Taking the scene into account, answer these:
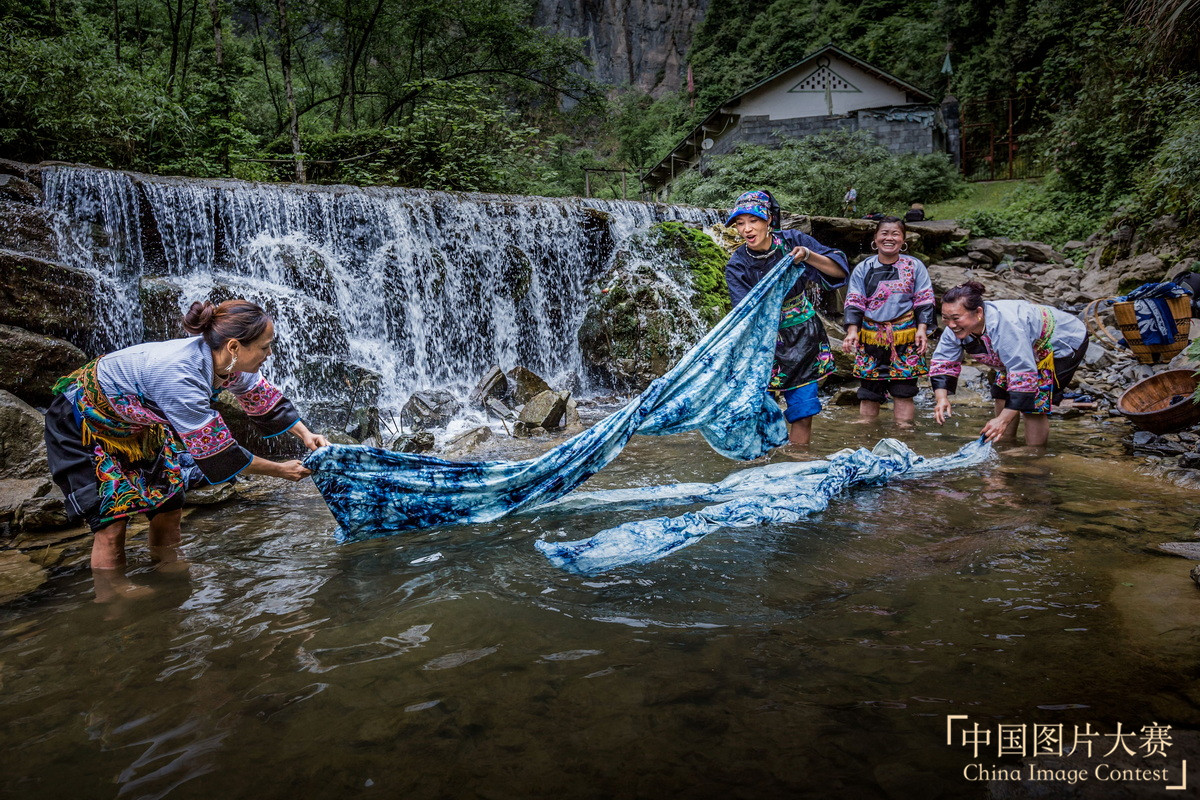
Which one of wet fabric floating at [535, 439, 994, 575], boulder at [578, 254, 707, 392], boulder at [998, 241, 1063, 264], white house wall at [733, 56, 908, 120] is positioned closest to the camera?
wet fabric floating at [535, 439, 994, 575]

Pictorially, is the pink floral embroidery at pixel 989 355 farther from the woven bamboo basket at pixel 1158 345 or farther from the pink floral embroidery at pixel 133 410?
the pink floral embroidery at pixel 133 410

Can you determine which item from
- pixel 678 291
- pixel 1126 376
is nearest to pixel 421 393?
pixel 678 291

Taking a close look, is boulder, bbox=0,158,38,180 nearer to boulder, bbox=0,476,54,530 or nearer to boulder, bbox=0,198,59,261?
boulder, bbox=0,198,59,261

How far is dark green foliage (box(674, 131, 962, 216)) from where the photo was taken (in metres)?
16.5

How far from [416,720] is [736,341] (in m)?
2.61

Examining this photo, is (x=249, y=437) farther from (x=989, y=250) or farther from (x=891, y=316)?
(x=989, y=250)

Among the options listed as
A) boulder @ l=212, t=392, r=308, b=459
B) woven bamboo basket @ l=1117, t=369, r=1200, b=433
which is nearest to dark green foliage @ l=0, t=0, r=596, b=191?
boulder @ l=212, t=392, r=308, b=459

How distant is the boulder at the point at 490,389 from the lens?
8002 millimetres

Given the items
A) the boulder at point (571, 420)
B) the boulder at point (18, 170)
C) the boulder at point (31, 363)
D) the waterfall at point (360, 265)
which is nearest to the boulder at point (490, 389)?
the waterfall at point (360, 265)

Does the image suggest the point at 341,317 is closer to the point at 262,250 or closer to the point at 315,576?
the point at 262,250

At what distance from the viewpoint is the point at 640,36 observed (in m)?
43.5

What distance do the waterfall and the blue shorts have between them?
4761 mm

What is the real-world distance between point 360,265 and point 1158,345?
376 inches

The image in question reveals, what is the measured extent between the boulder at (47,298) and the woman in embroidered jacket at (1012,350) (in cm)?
775
